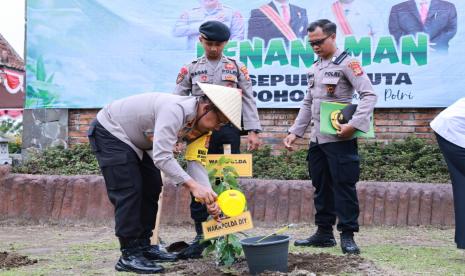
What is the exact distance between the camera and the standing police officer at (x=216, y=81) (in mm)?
4477

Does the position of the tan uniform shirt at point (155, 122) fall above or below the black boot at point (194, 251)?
above

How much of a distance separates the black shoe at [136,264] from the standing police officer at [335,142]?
1324 millimetres

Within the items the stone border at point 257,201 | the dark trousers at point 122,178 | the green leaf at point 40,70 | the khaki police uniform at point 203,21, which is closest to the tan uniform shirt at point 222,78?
the dark trousers at point 122,178

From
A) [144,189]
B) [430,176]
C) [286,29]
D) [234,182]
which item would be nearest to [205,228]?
[234,182]

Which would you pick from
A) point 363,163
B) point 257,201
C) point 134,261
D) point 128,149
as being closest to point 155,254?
point 134,261

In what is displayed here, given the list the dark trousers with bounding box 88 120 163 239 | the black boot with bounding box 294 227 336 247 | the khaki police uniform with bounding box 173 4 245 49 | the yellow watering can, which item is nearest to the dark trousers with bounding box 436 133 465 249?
the black boot with bounding box 294 227 336 247

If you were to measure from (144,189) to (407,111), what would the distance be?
399cm

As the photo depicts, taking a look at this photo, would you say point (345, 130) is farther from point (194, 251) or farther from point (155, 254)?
point (155, 254)

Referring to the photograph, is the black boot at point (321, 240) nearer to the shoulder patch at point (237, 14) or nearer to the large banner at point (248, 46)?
the large banner at point (248, 46)

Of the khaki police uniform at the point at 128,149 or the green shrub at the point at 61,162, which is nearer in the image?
the khaki police uniform at the point at 128,149

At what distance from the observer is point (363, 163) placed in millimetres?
6770

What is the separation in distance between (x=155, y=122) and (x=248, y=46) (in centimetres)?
392

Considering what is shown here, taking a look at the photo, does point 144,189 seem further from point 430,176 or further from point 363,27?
point 363,27

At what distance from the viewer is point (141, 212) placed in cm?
419
